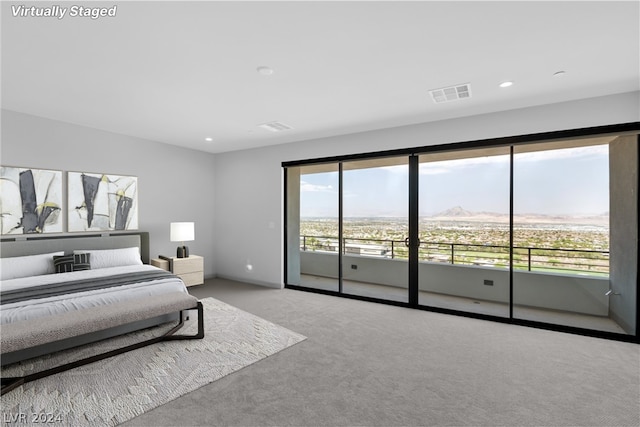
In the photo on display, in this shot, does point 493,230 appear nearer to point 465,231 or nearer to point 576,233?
point 465,231

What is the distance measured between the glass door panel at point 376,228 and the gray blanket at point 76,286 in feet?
9.57

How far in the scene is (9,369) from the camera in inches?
104

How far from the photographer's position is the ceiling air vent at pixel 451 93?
3104mm

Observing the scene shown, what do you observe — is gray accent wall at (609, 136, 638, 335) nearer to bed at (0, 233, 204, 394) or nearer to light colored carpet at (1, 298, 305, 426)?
light colored carpet at (1, 298, 305, 426)

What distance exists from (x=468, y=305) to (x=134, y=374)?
4.22m

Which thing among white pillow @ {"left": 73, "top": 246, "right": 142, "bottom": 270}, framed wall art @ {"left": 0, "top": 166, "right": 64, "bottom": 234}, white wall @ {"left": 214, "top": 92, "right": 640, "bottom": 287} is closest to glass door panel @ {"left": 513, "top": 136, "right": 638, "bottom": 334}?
white wall @ {"left": 214, "top": 92, "right": 640, "bottom": 287}

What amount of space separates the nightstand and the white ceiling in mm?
2390

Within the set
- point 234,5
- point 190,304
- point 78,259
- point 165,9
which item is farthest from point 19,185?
point 234,5

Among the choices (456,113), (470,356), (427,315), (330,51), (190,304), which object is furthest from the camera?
(427,315)

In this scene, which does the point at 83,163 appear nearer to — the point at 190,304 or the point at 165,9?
the point at 190,304

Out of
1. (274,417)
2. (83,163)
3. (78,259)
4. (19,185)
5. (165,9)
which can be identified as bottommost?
→ (274,417)

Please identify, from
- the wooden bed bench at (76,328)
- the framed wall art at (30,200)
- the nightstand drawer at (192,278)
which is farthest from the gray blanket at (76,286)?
the framed wall art at (30,200)

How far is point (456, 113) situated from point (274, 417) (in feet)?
12.7

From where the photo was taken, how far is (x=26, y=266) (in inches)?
146
